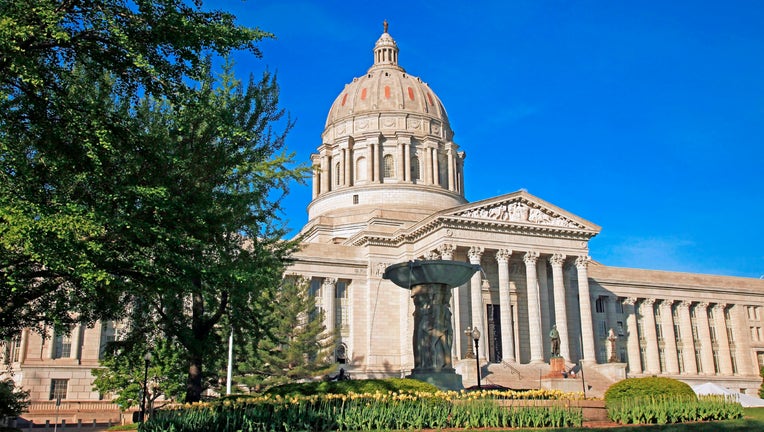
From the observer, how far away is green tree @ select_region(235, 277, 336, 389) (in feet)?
140

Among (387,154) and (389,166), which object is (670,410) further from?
(387,154)

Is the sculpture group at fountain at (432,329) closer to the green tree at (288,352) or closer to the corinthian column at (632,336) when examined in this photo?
the green tree at (288,352)

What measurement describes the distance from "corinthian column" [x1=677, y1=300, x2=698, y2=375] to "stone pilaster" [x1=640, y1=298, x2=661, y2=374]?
119 inches

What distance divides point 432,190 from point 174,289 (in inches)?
2039

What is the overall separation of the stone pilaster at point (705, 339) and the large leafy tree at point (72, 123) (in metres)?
61.6

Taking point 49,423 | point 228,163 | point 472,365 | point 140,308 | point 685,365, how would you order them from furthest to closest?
point 685,365, point 472,365, point 49,423, point 140,308, point 228,163

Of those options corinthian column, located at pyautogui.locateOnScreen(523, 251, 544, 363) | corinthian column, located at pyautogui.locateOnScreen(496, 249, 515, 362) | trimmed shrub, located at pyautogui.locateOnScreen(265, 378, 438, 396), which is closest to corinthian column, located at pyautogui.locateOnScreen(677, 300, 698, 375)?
corinthian column, located at pyautogui.locateOnScreen(523, 251, 544, 363)

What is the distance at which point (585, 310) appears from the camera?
184 ft

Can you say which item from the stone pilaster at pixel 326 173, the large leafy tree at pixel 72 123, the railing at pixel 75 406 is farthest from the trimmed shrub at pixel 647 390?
the stone pilaster at pixel 326 173

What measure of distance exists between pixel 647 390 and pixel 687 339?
49.7 metres

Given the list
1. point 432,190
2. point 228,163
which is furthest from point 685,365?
point 228,163

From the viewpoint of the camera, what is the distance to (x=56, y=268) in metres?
15.4

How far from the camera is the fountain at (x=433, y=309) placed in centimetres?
2462

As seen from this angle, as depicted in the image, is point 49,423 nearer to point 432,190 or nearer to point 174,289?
point 174,289
